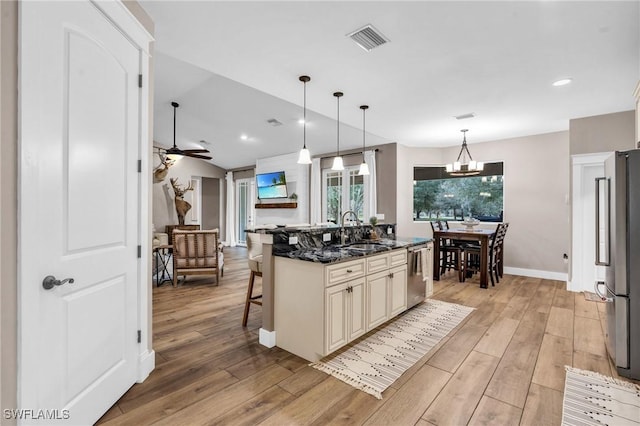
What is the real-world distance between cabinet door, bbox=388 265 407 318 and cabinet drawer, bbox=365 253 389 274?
152 mm

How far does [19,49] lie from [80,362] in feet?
5.13

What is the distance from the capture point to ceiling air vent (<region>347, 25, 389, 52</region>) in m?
2.43

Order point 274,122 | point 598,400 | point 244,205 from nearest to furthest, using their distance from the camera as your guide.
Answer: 1. point 598,400
2. point 274,122
3. point 244,205

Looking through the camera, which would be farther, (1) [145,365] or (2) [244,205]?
(2) [244,205]

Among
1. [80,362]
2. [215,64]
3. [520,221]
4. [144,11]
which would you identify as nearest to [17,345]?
[80,362]

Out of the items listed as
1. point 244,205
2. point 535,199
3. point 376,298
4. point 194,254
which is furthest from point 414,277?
point 244,205

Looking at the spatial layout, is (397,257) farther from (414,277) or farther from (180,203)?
(180,203)

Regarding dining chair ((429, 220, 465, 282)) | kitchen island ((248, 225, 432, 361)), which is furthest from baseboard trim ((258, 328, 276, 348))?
dining chair ((429, 220, 465, 282))

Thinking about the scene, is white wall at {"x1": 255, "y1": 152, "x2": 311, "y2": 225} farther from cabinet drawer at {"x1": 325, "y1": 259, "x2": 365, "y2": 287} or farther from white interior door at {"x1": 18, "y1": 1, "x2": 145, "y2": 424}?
white interior door at {"x1": 18, "y1": 1, "x2": 145, "y2": 424}

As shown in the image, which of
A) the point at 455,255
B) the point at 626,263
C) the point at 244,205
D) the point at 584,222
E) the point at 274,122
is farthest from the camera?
the point at 244,205

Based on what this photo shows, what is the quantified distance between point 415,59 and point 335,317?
2.52m

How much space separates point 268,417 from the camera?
5.94 feet

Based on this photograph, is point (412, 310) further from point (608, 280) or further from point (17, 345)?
point (17, 345)
